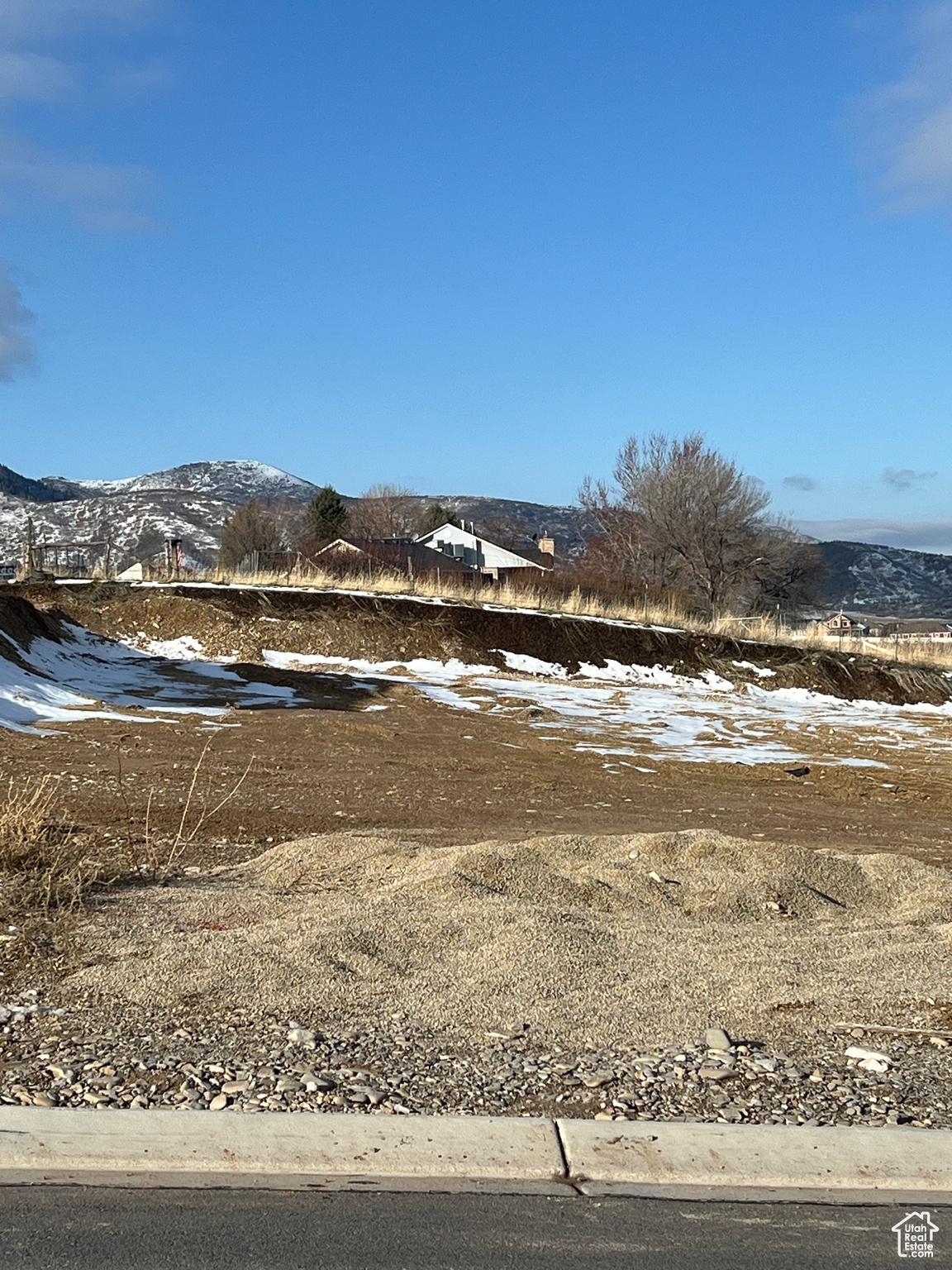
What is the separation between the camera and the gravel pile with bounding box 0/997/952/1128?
3.58 m

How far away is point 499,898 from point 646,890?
95 centimetres

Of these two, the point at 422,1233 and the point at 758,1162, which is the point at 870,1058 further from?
the point at 422,1233

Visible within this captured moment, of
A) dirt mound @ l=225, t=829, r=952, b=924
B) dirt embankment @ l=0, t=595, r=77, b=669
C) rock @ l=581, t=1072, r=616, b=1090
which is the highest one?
dirt embankment @ l=0, t=595, r=77, b=669

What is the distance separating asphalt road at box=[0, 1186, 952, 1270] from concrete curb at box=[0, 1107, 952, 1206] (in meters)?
0.07

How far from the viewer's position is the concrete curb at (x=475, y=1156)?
3170 mm

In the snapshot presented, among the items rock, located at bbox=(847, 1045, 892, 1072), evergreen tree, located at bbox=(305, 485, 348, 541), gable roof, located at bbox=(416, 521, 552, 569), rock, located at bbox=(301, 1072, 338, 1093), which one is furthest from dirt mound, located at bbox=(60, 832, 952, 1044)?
gable roof, located at bbox=(416, 521, 552, 569)

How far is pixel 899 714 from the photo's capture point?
2603 centimetres

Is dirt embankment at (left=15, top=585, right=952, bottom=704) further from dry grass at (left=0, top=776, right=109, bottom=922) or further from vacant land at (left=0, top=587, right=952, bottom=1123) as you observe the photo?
dry grass at (left=0, top=776, right=109, bottom=922)

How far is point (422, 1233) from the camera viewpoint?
114 inches

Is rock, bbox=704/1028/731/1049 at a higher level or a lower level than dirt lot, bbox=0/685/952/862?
higher

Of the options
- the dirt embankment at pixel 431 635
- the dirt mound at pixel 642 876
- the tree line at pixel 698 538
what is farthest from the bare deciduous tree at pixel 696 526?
the dirt mound at pixel 642 876

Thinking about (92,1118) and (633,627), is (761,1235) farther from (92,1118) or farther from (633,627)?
(633,627)

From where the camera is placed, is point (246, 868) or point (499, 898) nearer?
point (499, 898)

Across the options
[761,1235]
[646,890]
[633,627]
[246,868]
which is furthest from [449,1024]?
[633,627]
